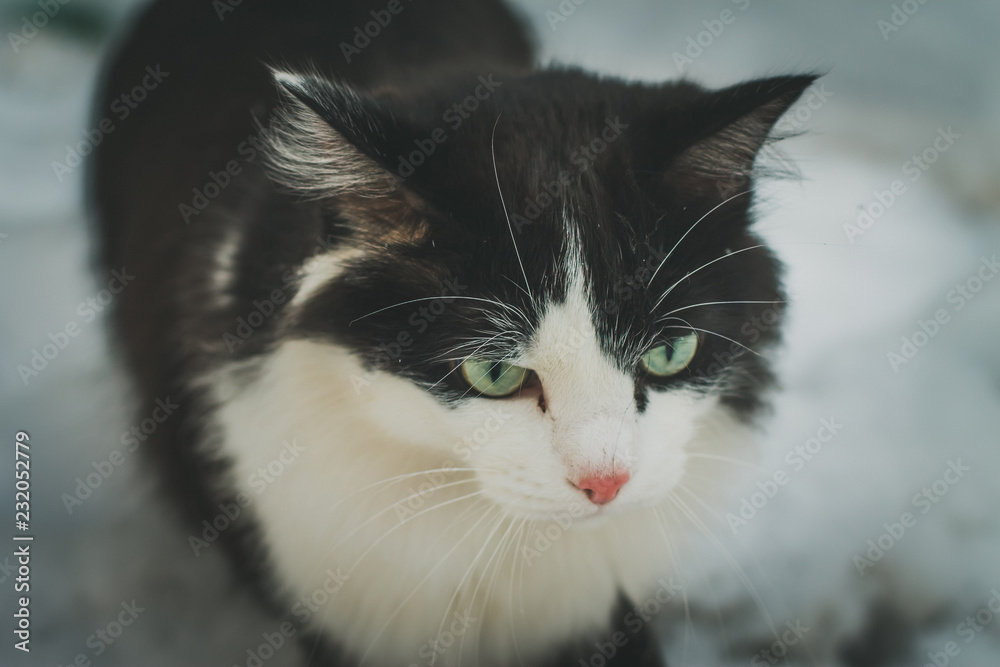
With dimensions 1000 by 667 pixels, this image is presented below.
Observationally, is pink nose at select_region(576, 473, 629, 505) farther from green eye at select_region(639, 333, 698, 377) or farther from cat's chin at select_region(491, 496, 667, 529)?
green eye at select_region(639, 333, 698, 377)

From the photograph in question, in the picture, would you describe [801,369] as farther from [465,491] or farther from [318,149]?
[318,149]

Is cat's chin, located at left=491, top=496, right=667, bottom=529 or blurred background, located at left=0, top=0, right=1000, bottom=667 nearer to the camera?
cat's chin, located at left=491, top=496, right=667, bottom=529

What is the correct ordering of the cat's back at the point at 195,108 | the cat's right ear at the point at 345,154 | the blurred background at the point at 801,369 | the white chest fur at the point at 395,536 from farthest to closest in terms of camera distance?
the cat's back at the point at 195,108 < the blurred background at the point at 801,369 < the white chest fur at the point at 395,536 < the cat's right ear at the point at 345,154

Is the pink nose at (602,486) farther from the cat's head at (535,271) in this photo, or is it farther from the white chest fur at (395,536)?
the white chest fur at (395,536)

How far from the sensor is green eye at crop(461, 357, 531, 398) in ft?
2.69

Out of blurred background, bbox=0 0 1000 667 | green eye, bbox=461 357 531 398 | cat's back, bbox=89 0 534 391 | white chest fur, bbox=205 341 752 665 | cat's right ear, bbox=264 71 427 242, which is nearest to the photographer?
cat's right ear, bbox=264 71 427 242

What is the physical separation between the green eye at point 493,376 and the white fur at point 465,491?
14mm

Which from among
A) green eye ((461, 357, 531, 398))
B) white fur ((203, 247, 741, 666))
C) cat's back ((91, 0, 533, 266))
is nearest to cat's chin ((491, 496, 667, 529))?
white fur ((203, 247, 741, 666))

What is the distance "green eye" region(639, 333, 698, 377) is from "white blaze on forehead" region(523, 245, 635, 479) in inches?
2.8

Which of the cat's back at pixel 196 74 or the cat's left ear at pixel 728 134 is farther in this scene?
the cat's back at pixel 196 74

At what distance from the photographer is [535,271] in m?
0.79

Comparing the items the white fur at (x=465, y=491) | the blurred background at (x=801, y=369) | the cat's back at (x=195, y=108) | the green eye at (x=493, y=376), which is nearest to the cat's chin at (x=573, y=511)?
the white fur at (x=465, y=491)

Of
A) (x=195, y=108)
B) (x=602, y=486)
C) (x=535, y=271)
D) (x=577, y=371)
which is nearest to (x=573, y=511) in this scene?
(x=602, y=486)

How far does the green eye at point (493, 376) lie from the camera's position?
2.69 feet
